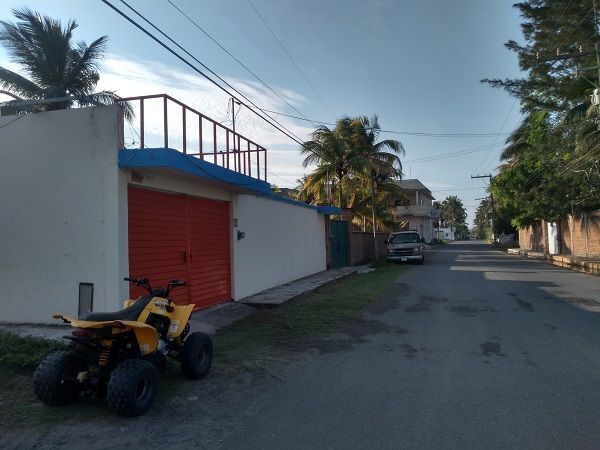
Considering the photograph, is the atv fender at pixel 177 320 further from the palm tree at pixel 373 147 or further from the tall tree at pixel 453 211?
the tall tree at pixel 453 211

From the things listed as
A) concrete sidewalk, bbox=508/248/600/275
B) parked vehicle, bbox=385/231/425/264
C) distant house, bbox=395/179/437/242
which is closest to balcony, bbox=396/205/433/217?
distant house, bbox=395/179/437/242

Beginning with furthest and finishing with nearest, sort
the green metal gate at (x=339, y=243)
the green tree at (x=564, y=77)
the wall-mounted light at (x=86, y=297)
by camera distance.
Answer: the green metal gate at (x=339, y=243)
the green tree at (x=564, y=77)
the wall-mounted light at (x=86, y=297)

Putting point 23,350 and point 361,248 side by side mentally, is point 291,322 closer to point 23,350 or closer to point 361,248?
point 23,350

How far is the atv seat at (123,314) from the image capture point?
5.12 meters

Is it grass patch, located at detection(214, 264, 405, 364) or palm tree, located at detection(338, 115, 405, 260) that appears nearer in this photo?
grass patch, located at detection(214, 264, 405, 364)

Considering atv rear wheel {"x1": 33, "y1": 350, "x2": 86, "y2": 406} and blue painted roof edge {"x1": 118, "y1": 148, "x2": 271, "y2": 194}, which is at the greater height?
blue painted roof edge {"x1": 118, "y1": 148, "x2": 271, "y2": 194}

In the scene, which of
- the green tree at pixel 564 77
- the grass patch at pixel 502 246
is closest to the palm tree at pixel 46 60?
the green tree at pixel 564 77

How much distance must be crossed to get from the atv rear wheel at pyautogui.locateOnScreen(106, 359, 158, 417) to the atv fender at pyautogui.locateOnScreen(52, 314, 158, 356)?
230 mm

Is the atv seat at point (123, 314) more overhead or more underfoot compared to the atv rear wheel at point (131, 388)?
more overhead

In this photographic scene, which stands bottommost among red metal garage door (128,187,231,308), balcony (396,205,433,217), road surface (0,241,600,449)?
road surface (0,241,600,449)

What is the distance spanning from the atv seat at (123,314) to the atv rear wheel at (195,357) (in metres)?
0.84

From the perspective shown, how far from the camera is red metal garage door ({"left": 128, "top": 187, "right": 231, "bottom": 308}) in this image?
909 cm

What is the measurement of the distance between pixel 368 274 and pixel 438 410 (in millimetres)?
17002

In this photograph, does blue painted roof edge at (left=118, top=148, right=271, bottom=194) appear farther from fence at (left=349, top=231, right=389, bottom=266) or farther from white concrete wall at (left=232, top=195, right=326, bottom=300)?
fence at (left=349, top=231, right=389, bottom=266)
